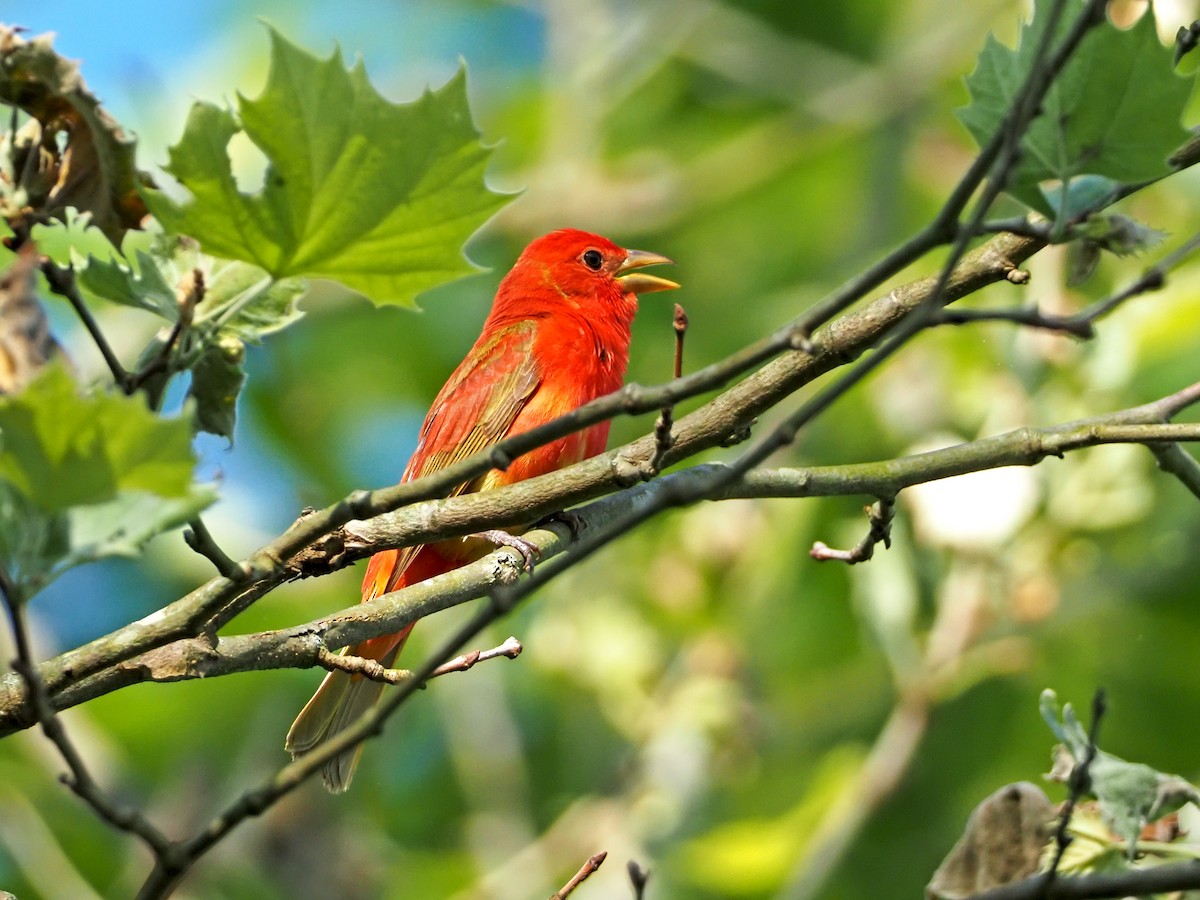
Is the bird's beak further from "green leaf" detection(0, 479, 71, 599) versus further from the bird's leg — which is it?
"green leaf" detection(0, 479, 71, 599)

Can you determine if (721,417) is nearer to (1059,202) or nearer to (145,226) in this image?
(1059,202)

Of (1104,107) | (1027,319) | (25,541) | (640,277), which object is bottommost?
(25,541)

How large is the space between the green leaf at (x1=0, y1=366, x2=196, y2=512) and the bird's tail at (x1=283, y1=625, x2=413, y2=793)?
7.19ft

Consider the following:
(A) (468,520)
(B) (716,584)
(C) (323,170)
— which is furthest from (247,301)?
(B) (716,584)

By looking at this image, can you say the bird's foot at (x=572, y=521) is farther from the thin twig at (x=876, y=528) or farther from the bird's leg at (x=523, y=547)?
the thin twig at (x=876, y=528)

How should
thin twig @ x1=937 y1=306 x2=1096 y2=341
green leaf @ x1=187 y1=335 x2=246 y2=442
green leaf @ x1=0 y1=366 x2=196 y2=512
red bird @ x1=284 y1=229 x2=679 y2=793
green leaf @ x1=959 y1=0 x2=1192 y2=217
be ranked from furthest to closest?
red bird @ x1=284 y1=229 x2=679 y2=793 < green leaf @ x1=187 y1=335 x2=246 y2=442 < green leaf @ x1=959 y1=0 x2=1192 y2=217 < thin twig @ x1=937 y1=306 x2=1096 y2=341 < green leaf @ x1=0 y1=366 x2=196 y2=512

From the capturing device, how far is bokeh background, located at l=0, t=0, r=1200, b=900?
6.15 meters

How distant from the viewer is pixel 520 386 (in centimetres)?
514

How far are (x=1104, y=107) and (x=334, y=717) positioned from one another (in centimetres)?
286

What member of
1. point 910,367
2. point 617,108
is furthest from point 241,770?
point 617,108

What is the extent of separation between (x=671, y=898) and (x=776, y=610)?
4.71 feet

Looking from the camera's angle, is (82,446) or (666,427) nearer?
(82,446)

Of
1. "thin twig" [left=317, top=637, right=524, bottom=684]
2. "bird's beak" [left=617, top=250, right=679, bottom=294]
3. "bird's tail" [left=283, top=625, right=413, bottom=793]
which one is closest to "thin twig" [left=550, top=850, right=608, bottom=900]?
"thin twig" [left=317, top=637, right=524, bottom=684]

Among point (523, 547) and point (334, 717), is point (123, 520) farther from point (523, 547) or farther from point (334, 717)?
point (334, 717)
